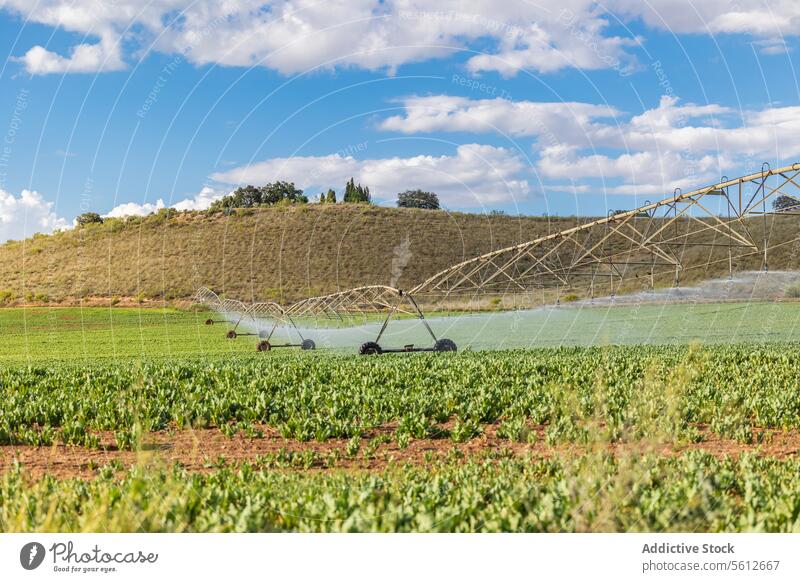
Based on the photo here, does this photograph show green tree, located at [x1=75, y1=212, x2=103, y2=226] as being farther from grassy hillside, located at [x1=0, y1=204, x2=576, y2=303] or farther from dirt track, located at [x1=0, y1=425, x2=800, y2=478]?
dirt track, located at [x1=0, y1=425, x2=800, y2=478]

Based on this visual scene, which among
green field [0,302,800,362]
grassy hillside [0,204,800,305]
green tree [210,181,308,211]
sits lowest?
green field [0,302,800,362]

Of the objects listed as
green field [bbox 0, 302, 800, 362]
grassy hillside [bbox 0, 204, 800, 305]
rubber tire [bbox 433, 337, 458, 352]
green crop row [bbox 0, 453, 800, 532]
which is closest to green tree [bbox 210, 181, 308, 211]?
grassy hillside [bbox 0, 204, 800, 305]

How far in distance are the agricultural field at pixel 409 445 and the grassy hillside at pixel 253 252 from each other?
207 feet

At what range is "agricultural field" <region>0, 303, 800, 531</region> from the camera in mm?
6145

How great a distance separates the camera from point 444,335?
1563 inches

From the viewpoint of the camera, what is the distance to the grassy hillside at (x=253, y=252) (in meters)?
87.1

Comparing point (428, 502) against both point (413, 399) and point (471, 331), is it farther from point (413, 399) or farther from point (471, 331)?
point (471, 331)

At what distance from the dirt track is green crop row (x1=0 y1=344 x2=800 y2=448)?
0.74 feet

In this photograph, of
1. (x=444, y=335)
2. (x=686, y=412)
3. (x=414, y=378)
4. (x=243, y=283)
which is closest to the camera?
(x=686, y=412)

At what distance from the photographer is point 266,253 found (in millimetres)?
96500

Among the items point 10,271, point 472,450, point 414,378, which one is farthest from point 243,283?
point 472,450

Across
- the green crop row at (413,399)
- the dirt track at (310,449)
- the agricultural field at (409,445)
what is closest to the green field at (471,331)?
the green crop row at (413,399)

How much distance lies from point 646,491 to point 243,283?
85363mm
